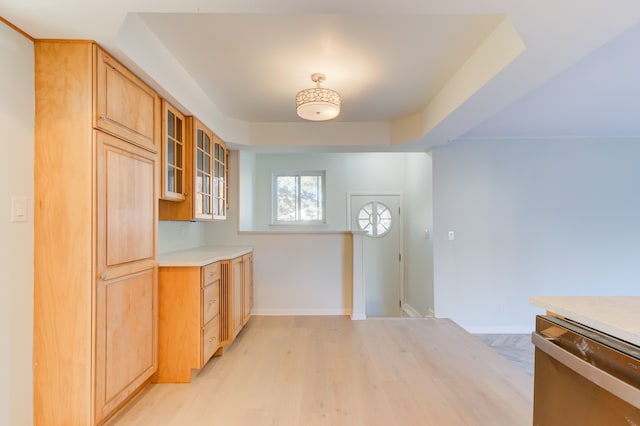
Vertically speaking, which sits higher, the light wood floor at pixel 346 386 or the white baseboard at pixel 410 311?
the light wood floor at pixel 346 386

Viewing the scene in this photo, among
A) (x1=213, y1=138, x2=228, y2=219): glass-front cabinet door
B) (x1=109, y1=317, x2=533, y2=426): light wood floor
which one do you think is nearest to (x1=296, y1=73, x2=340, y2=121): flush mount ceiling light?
(x1=213, y1=138, x2=228, y2=219): glass-front cabinet door

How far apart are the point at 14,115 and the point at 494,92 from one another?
9.31 ft

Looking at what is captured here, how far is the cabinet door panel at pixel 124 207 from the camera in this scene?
1727mm

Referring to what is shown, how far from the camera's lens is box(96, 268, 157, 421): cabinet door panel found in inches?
67.6

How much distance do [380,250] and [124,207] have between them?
432 centimetres

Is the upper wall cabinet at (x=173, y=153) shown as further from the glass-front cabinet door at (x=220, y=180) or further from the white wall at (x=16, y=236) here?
the white wall at (x=16, y=236)

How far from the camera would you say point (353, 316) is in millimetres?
3898

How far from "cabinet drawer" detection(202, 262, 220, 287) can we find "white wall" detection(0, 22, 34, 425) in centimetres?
99

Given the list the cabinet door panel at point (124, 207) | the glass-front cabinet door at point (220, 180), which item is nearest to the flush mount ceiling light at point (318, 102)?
the cabinet door panel at point (124, 207)

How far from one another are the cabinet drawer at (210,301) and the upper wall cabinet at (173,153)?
79 cm

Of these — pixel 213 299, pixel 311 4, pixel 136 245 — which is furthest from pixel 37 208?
pixel 311 4

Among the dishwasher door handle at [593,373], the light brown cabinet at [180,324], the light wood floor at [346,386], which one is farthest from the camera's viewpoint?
the light brown cabinet at [180,324]

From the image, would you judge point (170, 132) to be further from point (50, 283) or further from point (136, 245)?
point (50, 283)

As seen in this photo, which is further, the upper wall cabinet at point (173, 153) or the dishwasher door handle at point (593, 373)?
the upper wall cabinet at point (173, 153)
